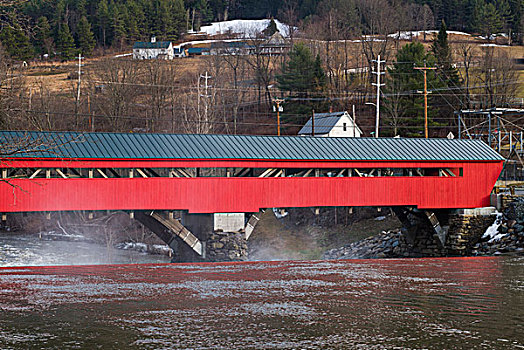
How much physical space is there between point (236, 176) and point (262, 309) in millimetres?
15460

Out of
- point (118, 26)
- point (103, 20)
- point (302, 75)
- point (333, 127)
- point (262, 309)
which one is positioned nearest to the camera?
point (262, 309)

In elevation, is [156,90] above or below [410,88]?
above

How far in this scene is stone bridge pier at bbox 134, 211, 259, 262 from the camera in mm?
27188

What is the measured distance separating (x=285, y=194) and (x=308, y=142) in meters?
2.60

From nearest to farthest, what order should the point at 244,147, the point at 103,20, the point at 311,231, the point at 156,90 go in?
the point at 244,147
the point at 311,231
the point at 156,90
the point at 103,20

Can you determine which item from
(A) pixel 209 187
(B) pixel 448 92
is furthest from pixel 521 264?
(B) pixel 448 92

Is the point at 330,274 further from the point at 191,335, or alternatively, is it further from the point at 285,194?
the point at 191,335

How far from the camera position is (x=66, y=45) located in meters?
95.3

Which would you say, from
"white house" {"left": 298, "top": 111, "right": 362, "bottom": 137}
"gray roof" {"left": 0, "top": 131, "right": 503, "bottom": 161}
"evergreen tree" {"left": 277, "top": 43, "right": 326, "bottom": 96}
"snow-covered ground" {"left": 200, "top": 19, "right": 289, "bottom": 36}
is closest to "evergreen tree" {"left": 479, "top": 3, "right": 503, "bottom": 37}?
"snow-covered ground" {"left": 200, "top": 19, "right": 289, "bottom": 36}

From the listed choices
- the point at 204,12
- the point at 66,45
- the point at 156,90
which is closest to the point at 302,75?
the point at 156,90

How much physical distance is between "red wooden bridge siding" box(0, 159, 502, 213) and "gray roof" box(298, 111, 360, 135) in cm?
2851

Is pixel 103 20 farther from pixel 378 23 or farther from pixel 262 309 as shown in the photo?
pixel 262 309

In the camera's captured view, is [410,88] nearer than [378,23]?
Yes

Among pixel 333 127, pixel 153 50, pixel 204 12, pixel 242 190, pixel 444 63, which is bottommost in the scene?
pixel 242 190
